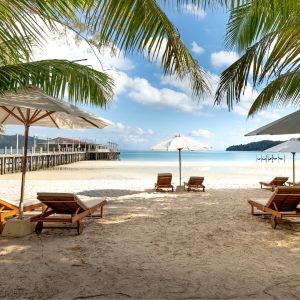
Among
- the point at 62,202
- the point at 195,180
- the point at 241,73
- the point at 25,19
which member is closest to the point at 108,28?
the point at 25,19

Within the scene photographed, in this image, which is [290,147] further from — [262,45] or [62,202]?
[62,202]

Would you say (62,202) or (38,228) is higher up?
(62,202)

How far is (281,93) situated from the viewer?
6.73m

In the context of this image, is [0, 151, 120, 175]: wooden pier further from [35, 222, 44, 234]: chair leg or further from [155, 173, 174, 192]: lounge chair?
[35, 222, 44, 234]: chair leg

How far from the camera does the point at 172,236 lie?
17.8 ft

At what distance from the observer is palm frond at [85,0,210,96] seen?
1.97 metres

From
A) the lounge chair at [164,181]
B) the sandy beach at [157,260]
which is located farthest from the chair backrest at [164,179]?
the sandy beach at [157,260]

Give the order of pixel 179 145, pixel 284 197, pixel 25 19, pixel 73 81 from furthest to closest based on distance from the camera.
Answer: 1. pixel 179 145
2. pixel 284 197
3. pixel 73 81
4. pixel 25 19

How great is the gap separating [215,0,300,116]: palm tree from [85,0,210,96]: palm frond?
757 millimetres

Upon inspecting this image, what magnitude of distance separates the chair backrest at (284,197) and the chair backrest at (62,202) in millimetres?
3426

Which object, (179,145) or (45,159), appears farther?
(45,159)

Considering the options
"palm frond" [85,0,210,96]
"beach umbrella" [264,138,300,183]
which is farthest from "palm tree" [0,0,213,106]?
"beach umbrella" [264,138,300,183]

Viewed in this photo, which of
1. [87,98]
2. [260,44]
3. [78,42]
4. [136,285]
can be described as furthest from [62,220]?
[260,44]

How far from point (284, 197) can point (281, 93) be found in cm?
218
